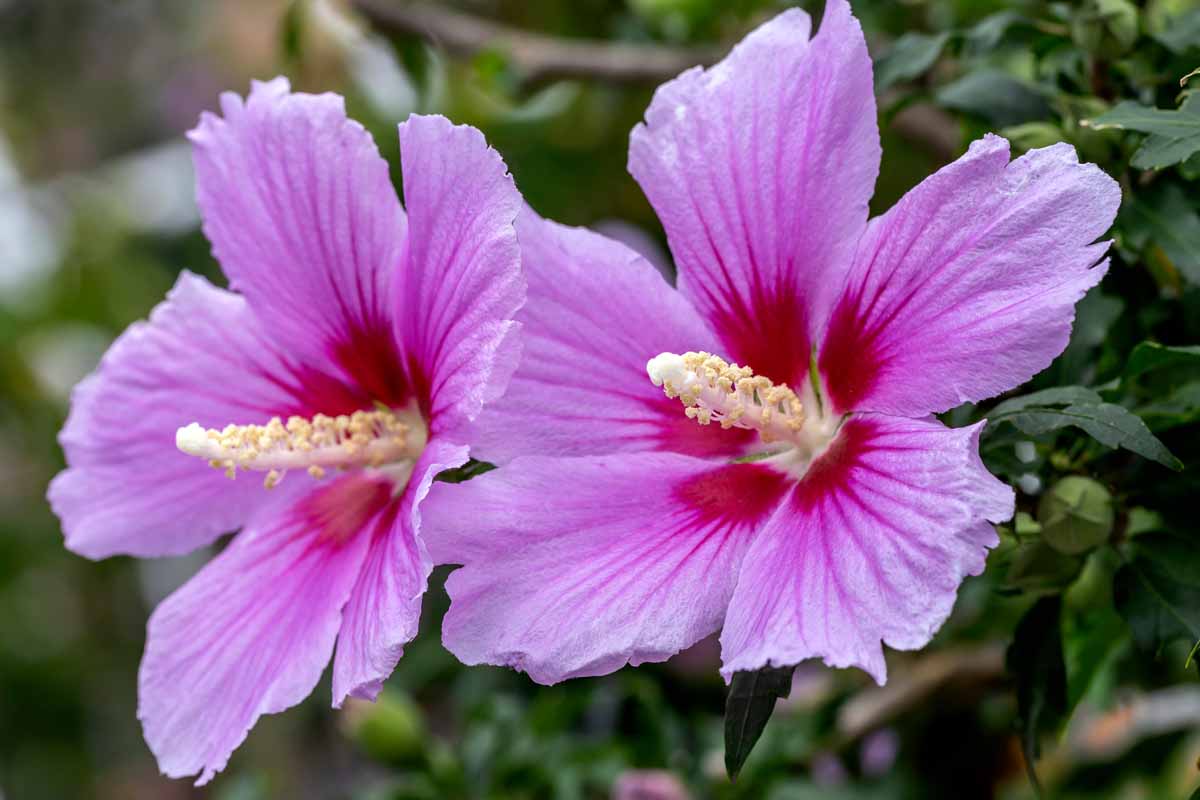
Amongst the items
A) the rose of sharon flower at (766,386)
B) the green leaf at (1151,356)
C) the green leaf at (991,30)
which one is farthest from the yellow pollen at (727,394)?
the green leaf at (991,30)

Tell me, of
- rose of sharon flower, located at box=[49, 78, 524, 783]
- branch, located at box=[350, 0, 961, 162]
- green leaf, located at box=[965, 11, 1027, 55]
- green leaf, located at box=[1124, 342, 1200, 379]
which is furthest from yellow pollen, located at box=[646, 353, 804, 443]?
branch, located at box=[350, 0, 961, 162]

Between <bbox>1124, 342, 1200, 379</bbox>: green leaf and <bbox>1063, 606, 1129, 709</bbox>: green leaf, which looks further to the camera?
<bbox>1063, 606, 1129, 709</bbox>: green leaf

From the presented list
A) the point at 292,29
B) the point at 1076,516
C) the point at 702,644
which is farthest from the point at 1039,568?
the point at 702,644

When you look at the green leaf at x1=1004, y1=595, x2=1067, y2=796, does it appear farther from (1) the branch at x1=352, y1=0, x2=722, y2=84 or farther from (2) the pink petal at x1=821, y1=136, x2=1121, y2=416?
(1) the branch at x1=352, y1=0, x2=722, y2=84

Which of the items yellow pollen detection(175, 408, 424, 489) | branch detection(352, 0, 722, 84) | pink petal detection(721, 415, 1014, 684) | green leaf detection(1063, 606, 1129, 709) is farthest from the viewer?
branch detection(352, 0, 722, 84)

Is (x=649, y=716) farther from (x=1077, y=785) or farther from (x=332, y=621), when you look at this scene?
(x=332, y=621)

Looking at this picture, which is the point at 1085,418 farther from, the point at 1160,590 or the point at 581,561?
the point at 581,561
